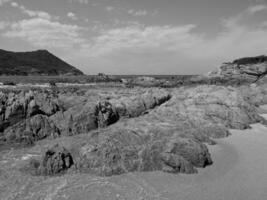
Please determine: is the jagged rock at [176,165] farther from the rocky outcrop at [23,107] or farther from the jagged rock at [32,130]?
the rocky outcrop at [23,107]

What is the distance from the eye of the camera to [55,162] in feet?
39.2

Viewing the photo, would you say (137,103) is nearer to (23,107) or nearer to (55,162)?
(23,107)

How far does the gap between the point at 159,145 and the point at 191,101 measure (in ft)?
47.5

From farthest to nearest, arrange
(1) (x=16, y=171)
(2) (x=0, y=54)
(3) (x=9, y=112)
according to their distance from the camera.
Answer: (2) (x=0, y=54) < (3) (x=9, y=112) < (1) (x=16, y=171)

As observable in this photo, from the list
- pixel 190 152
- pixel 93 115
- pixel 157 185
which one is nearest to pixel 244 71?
pixel 93 115

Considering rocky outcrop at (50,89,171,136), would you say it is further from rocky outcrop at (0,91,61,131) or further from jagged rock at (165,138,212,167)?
jagged rock at (165,138,212,167)

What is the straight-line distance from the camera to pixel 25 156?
14.2 metres

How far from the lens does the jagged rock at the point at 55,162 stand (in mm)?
11675

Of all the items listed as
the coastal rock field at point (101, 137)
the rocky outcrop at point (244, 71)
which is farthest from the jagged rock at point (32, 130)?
the rocky outcrop at point (244, 71)

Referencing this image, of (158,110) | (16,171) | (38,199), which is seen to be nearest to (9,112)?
(16,171)

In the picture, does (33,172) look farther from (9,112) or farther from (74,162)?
(9,112)

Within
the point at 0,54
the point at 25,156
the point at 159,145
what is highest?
the point at 0,54

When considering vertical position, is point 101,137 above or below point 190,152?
above

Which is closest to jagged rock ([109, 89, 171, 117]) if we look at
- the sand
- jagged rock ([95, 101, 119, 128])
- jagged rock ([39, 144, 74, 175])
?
jagged rock ([95, 101, 119, 128])
